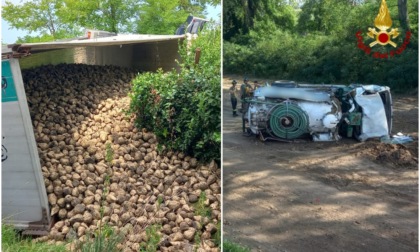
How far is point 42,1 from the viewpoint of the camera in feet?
10.8

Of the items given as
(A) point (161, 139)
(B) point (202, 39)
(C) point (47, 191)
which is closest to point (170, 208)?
(A) point (161, 139)

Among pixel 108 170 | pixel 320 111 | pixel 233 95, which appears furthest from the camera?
pixel 108 170

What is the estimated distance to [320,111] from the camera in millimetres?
2115

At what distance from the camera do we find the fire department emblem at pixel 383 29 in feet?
7.02

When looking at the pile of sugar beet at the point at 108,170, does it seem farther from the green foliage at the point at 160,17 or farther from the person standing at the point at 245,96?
the person standing at the point at 245,96

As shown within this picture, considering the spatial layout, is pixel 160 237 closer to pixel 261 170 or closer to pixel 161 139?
pixel 161 139

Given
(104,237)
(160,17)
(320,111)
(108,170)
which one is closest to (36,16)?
(160,17)

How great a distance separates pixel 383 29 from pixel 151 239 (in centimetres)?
176

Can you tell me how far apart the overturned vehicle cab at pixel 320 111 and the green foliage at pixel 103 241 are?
121cm

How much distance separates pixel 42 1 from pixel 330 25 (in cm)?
180

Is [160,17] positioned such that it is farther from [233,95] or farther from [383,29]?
[383,29]

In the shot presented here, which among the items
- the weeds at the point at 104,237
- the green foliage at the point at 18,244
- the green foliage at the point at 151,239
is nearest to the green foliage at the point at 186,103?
the weeds at the point at 104,237

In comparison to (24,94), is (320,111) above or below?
above

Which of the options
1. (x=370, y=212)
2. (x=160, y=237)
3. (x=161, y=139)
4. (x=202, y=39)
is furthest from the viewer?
(x=161, y=139)
